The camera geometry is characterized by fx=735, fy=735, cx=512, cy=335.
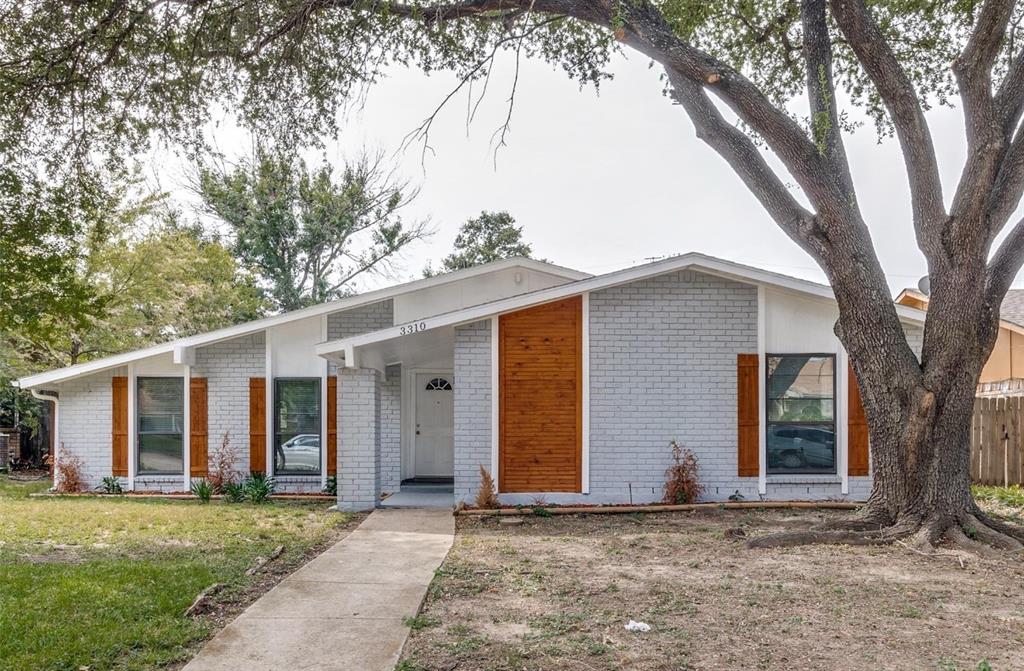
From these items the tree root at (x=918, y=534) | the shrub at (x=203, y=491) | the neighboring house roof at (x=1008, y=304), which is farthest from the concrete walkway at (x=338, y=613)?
the neighboring house roof at (x=1008, y=304)

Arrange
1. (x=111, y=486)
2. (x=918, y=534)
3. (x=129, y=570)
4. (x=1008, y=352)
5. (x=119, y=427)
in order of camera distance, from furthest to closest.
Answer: (x=1008, y=352), (x=119, y=427), (x=111, y=486), (x=918, y=534), (x=129, y=570)

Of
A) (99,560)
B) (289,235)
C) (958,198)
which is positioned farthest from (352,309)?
(289,235)

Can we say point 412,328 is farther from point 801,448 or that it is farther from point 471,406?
point 801,448

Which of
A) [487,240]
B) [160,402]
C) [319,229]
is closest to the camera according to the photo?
[160,402]

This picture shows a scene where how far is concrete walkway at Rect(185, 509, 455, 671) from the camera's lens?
4.30 meters

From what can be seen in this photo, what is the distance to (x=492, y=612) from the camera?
5234 mm

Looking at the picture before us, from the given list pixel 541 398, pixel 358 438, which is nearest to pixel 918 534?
pixel 541 398

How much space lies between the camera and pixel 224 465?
12.1 m

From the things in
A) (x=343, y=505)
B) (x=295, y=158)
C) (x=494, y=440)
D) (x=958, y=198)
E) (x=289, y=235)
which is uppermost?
(x=289, y=235)

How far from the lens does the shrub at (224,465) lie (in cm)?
1207

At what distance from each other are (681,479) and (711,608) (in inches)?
196

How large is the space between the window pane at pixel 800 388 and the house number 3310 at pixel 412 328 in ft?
16.3

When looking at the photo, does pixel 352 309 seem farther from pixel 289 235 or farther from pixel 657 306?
pixel 289 235

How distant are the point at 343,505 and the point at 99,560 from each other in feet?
12.7
